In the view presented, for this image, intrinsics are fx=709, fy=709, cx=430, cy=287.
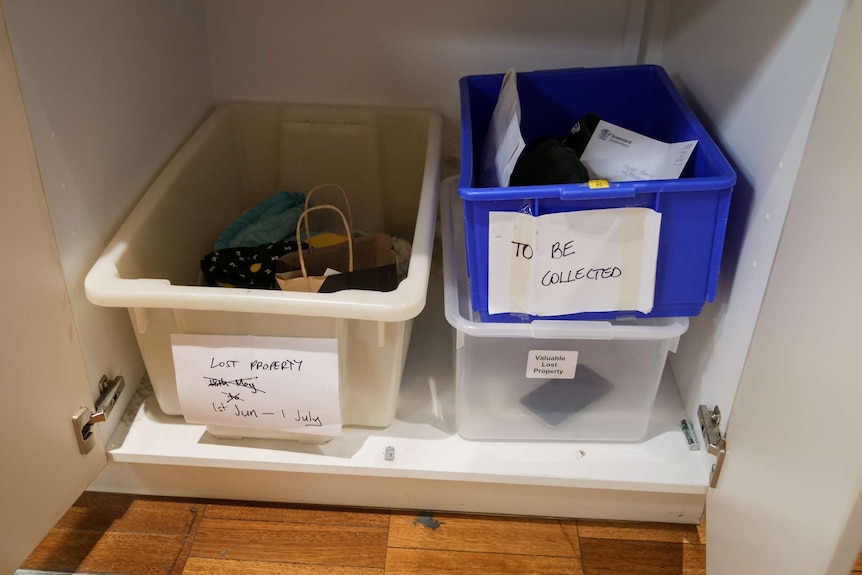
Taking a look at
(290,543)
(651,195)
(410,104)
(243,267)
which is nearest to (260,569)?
(290,543)

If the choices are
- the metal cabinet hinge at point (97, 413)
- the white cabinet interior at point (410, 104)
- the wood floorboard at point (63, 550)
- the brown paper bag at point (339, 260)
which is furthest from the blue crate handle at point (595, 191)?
the wood floorboard at point (63, 550)

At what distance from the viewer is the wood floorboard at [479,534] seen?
32.9 inches

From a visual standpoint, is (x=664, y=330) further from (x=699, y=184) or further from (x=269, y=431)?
(x=269, y=431)

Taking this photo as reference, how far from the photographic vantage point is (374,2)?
3.41ft

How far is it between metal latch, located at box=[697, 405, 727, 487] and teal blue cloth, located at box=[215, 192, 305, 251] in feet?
1.99

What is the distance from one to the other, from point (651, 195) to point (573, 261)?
3.9 inches

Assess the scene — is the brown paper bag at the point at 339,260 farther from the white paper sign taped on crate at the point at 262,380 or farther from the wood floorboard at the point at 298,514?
the wood floorboard at the point at 298,514

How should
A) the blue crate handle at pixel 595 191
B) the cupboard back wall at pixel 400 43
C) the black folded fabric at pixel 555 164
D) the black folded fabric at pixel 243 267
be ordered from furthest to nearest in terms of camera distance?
1. the cupboard back wall at pixel 400 43
2. the black folded fabric at pixel 243 267
3. the black folded fabric at pixel 555 164
4. the blue crate handle at pixel 595 191

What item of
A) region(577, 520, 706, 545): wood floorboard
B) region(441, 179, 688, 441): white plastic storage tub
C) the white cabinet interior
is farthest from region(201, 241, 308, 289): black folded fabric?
region(577, 520, 706, 545): wood floorboard

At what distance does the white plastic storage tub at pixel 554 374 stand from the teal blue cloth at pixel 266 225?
30 cm

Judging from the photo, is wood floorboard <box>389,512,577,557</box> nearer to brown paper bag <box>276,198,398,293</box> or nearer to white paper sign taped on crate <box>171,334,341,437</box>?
white paper sign taped on crate <box>171,334,341,437</box>

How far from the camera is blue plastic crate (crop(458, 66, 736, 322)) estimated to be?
0.68 m

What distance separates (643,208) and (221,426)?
0.53 metres

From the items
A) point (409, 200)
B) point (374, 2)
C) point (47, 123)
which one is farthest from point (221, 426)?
point (374, 2)
